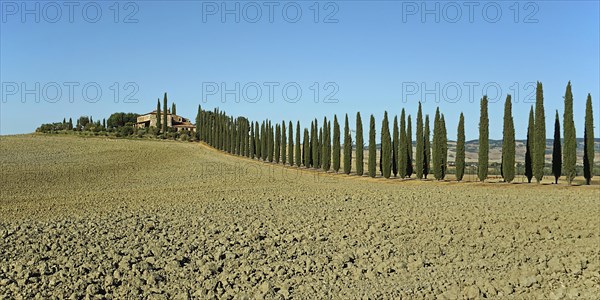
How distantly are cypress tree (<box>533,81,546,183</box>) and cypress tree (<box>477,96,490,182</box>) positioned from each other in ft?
10.3

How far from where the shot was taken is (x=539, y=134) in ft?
115

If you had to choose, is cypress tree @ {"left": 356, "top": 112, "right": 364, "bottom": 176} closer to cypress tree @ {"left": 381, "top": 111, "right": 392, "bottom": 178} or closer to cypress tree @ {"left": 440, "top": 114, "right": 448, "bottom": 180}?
cypress tree @ {"left": 381, "top": 111, "right": 392, "bottom": 178}

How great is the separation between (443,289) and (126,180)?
2829 cm

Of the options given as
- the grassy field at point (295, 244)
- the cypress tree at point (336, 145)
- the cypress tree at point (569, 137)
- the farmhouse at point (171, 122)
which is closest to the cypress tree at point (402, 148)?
the cypress tree at point (336, 145)

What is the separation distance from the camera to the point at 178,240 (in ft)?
46.8

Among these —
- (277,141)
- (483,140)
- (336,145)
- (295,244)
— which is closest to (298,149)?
(277,141)

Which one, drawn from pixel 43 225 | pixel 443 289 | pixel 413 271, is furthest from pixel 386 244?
pixel 43 225

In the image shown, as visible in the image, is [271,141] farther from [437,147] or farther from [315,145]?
[437,147]

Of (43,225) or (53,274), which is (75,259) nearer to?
(53,274)

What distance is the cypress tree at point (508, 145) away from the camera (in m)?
35.7

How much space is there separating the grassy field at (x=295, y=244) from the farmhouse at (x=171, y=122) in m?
50.9

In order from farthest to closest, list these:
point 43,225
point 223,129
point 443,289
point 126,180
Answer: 1. point 223,129
2. point 126,180
3. point 43,225
4. point 443,289

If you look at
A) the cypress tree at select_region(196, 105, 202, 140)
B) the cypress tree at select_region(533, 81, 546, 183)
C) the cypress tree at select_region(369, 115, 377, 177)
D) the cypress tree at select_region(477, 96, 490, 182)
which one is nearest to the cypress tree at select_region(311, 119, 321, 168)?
the cypress tree at select_region(369, 115, 377, 177)

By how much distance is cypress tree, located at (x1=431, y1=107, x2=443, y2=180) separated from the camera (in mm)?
38375
